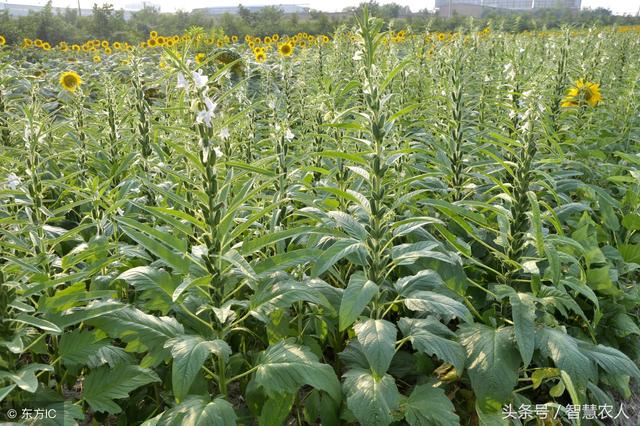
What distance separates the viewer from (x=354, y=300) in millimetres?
2000

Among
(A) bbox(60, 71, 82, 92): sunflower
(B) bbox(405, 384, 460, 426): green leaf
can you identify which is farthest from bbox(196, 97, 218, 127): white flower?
(A) bbox(60, 71, 82, 92): sunflower

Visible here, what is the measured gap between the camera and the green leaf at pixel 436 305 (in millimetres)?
2072

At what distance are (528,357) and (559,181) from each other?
176 cm

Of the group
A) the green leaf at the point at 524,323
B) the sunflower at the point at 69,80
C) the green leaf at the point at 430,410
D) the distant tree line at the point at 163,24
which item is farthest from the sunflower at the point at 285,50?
the green leaf at the point at 430,410

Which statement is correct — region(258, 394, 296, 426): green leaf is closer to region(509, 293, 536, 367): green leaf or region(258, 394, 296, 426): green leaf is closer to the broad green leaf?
the broad green leaf

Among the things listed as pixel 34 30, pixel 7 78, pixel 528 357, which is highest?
pixel 34 30

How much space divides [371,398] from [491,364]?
0.57m

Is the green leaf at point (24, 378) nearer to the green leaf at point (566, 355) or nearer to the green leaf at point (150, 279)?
the green leaf at point (150, 279)

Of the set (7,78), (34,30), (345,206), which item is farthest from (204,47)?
(34,30)

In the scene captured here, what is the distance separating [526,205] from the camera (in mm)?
2504

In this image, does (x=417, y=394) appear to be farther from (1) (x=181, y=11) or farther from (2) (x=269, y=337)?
(1) (x=181, y=11)

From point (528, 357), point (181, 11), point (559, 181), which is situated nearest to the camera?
point (528, 357)

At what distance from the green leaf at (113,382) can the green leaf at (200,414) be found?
19 centimetres

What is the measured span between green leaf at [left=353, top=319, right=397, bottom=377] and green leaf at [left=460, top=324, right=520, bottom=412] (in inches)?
17.2
